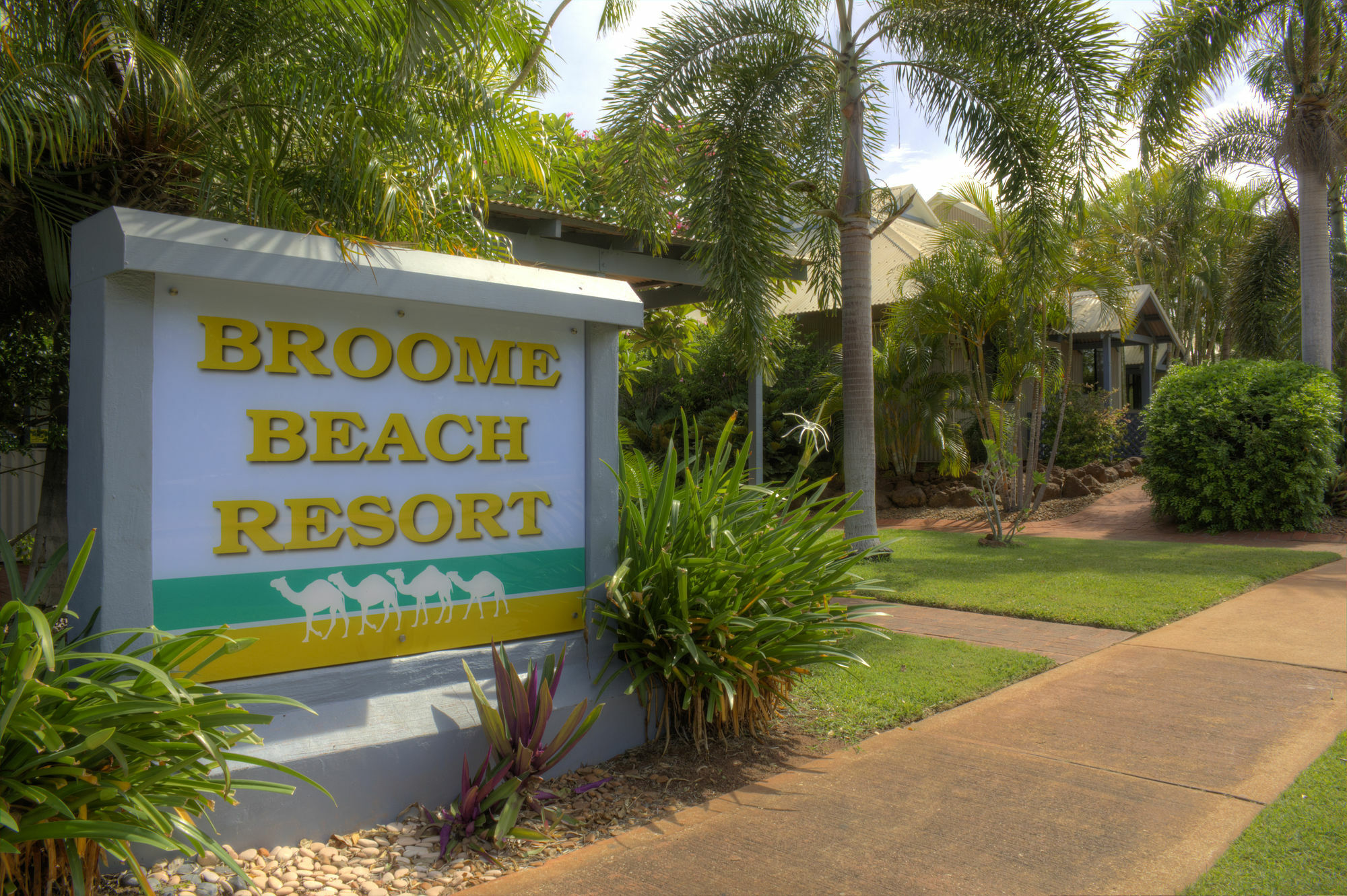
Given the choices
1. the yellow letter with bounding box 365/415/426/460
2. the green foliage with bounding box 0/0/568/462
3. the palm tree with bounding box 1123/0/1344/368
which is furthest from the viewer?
the palm tree with bounding box 1123/0/1344/368

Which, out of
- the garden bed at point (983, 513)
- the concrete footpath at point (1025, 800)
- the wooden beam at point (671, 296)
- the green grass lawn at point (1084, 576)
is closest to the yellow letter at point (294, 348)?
the concrete footpath at point (1025, 800)

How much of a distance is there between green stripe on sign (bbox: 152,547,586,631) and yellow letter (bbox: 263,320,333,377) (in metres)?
0.84

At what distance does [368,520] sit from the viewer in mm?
4145

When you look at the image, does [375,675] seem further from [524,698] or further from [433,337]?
[433,337]

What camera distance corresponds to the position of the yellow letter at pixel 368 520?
4.10 meters

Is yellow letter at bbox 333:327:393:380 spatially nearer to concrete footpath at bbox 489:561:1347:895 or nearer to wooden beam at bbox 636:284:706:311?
concrete footpath at bbox 489:561:1347:895

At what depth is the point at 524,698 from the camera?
4.02 m

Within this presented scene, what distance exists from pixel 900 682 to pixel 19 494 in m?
9.49

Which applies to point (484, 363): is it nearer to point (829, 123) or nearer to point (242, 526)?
point (242, 526)

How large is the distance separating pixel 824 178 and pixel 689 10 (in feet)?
7.53

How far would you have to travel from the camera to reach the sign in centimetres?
371

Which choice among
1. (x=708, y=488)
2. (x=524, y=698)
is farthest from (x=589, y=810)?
(x=708, y=488)

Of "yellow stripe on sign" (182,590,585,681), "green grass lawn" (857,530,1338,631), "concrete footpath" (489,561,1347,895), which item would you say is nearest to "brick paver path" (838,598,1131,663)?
"green grass lawn" (857,530,1338,631)

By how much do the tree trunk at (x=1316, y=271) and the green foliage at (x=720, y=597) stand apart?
13.4 metres
